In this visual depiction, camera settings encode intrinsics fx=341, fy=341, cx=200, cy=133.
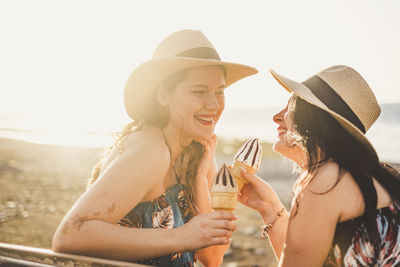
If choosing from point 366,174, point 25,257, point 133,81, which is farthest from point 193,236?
point 133,81

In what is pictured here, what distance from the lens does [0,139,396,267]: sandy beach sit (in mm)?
7059

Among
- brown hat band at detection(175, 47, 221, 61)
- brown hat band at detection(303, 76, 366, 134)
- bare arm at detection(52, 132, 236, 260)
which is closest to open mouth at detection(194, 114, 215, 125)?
brown hat band at detection(175, 47, 221, 61)

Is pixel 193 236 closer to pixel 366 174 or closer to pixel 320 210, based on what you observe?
pixel 320 210

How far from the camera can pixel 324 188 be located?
215cm

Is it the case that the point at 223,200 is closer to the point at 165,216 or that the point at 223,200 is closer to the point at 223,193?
the point at 223,193

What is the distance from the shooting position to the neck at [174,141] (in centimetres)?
310

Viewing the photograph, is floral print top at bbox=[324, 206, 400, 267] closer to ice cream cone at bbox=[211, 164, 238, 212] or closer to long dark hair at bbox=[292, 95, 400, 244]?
long dark hair at bbox=[292, 95, 400, 244]

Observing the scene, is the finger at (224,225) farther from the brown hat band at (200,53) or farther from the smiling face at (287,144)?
the brown hat band at (200,53)

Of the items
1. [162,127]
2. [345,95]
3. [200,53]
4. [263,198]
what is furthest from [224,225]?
[200,53]

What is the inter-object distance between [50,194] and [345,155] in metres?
10.3

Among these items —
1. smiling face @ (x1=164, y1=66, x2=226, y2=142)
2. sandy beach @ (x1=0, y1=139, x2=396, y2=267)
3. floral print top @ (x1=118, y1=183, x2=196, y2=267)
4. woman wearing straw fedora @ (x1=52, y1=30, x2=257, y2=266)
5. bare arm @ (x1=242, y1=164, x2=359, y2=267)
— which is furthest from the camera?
sandy beach @ (x1=0, y1=139, x2=396, y2=267)

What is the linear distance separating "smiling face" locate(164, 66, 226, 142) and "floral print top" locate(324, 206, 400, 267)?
4.50ft

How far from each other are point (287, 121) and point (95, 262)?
170cm

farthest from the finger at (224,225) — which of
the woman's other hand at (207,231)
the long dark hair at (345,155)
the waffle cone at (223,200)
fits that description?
the long dark hair at (345,155)
